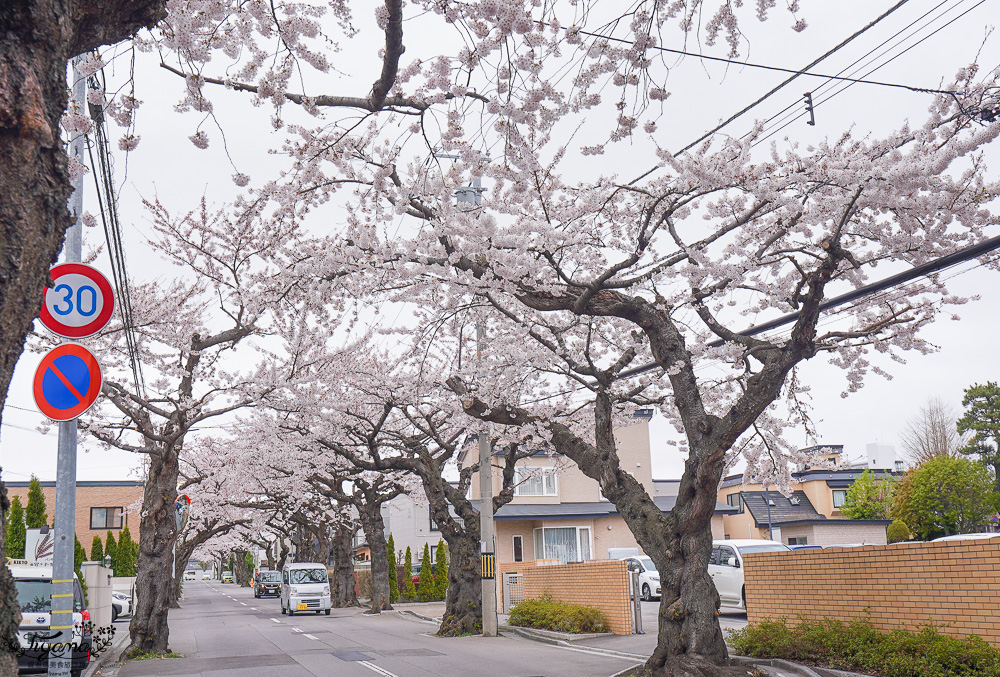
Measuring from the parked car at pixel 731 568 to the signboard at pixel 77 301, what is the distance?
18004 mm

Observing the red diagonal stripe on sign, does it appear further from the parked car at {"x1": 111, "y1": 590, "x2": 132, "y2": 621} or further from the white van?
the parked car at {"x1": 111, "y1": 590, "x2": 132, "y2": 621}

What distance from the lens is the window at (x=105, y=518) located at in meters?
58.4

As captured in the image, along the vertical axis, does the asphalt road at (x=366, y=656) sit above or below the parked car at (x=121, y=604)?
above

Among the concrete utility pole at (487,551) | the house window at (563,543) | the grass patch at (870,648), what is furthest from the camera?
the house window at (563,543)

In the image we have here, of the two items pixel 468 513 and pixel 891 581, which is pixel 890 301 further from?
pixel 468 513

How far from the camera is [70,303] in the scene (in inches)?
264

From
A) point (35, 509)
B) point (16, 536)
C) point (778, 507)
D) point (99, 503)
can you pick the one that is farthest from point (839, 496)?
point (99, 503)

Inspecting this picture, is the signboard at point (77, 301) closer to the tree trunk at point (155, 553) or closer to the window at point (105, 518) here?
the tree trunk at point (155, 553)

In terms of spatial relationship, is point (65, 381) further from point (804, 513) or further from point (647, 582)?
point (804, 513)

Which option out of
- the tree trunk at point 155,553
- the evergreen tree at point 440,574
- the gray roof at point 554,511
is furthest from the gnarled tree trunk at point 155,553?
the evergreen tree at point 440,574

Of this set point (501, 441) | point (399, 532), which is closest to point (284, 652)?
point (501, 441)

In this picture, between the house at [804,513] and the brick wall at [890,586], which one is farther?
the house at [804,513]

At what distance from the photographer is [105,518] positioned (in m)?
58.9

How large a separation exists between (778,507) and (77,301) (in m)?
42.9
